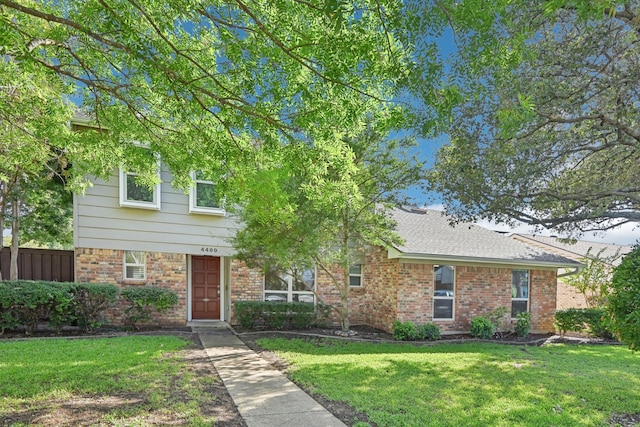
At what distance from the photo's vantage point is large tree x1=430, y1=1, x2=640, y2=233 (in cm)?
595

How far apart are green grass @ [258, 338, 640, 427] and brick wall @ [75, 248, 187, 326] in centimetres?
351

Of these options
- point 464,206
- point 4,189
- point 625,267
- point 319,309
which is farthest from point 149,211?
point 625,267

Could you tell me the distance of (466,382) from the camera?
6.07 metres

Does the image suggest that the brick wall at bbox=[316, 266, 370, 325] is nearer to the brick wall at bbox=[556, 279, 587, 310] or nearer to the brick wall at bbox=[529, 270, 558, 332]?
the brick wall at bbox=[529, 270, 558, 332]

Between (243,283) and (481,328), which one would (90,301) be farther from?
(481,328)

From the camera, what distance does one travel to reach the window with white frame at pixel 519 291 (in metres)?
12.9

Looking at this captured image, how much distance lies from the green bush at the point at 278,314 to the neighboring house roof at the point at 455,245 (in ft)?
9.90

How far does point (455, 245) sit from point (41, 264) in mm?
12931

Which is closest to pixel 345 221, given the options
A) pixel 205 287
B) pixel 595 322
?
pixel 205 287

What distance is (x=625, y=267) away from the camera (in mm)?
5078

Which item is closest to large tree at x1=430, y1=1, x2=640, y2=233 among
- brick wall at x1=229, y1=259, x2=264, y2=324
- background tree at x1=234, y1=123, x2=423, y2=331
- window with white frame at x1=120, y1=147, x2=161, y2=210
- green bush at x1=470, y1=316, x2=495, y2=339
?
background tree at x1=234, y1=123, x2=423, y2=331

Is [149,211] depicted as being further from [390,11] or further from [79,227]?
[390,11]

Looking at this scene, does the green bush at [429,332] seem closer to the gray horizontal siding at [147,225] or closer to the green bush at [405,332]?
the green bush at [405,332]

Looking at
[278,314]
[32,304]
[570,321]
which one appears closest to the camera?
[32,304]
